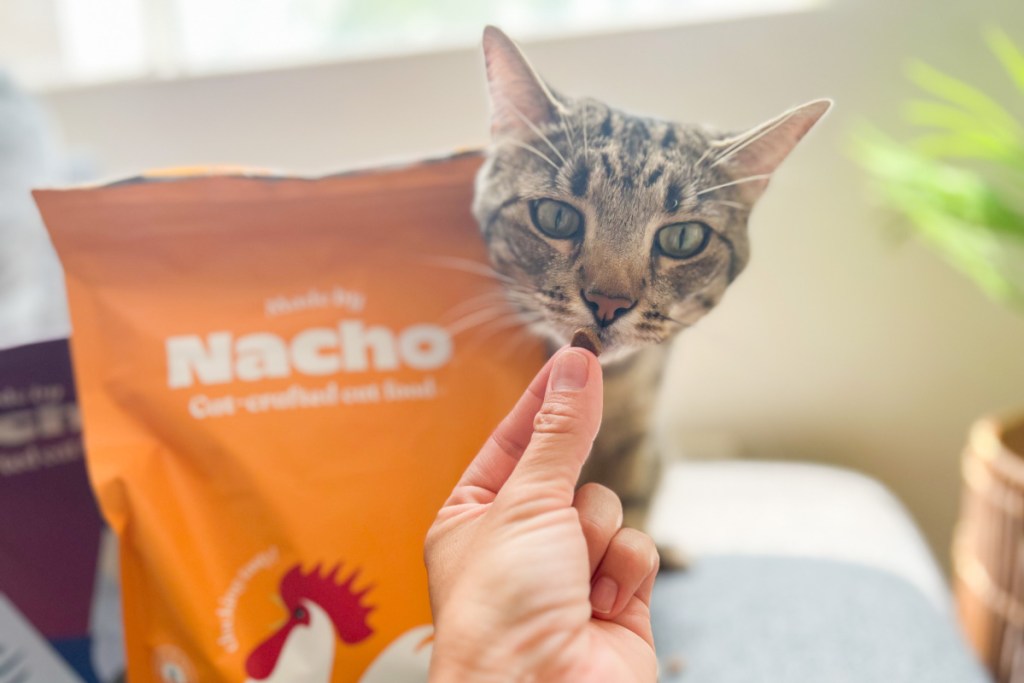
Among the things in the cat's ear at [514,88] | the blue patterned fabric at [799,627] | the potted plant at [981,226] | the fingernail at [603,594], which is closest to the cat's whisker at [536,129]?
the cat's ear at [514,88]

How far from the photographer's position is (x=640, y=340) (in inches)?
15.4

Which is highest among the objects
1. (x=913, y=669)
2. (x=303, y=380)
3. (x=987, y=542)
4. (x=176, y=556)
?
(x=303, y=380)

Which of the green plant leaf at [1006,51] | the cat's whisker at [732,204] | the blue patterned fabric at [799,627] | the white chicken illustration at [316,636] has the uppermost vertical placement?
the green plant leaf at [1006,51]

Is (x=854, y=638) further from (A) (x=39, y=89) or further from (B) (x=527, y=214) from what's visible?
(A) (x=39, y=89)

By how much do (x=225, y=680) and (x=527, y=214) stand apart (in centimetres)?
39

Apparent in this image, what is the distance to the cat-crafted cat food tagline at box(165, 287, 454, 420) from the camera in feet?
1.69

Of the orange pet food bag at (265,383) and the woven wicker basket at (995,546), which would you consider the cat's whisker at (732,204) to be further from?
the woven wicker basket at (995,546)

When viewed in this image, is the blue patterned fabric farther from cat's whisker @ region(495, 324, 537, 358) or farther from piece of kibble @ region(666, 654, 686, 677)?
cat's whisker @ region(495, 324, 537, 358)

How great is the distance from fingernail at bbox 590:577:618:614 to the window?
12.4 inches

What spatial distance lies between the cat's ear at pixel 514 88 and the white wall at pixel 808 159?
17cm

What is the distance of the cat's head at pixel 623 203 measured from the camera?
0.36m

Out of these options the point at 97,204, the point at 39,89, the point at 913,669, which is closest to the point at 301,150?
the point at 39,89

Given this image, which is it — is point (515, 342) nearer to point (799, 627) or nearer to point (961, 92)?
point (799, 627)

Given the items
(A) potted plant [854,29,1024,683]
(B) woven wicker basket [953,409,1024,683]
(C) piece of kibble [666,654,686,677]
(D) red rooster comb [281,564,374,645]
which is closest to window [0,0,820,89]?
(A) potted plant [854,29,1024,683]
